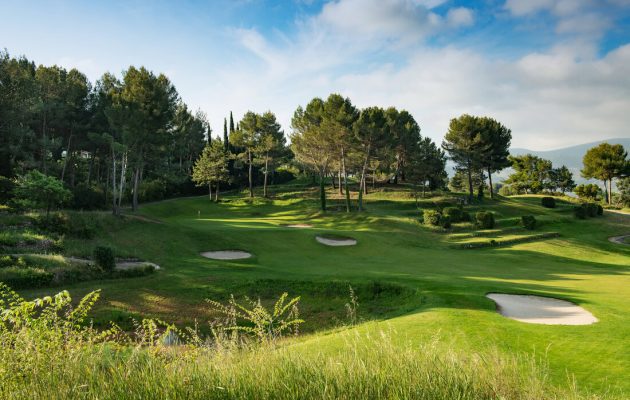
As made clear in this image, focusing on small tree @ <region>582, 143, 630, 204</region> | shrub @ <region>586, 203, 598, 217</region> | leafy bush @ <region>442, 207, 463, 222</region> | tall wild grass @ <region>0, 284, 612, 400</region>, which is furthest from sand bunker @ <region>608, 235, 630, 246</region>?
tall wild grass @ <region>0, 284, 612, 400</region>

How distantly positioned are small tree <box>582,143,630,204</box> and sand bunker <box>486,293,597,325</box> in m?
70.9

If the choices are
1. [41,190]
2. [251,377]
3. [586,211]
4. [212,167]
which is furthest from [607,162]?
[41,190]

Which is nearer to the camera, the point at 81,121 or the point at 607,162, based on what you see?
the point at 81,121

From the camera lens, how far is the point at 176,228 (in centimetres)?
3300

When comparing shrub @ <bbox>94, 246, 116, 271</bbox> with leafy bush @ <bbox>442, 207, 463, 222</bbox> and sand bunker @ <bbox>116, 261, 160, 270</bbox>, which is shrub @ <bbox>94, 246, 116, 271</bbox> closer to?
sand bunker @ <bbox>116, 261, 160, 270</bbox>

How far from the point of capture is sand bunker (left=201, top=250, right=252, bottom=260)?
27.4 metres

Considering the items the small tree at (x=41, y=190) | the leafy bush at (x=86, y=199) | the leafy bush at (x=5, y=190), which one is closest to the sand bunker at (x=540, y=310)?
the small tree at (x=41, y=190)

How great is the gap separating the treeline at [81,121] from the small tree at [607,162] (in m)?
75.5

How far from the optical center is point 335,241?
115 feet

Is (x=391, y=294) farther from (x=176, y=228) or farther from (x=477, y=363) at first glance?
(x=176, y=228)

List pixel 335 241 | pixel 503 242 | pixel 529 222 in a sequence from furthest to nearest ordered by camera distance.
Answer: pixel 529 222
pixel 503 242
pixel 335 241

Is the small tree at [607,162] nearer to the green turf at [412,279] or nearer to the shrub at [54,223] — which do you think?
the green turf at [412,279]

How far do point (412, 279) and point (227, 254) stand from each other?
47.7 ft

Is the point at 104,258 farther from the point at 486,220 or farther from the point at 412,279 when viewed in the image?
the point at 486,220
